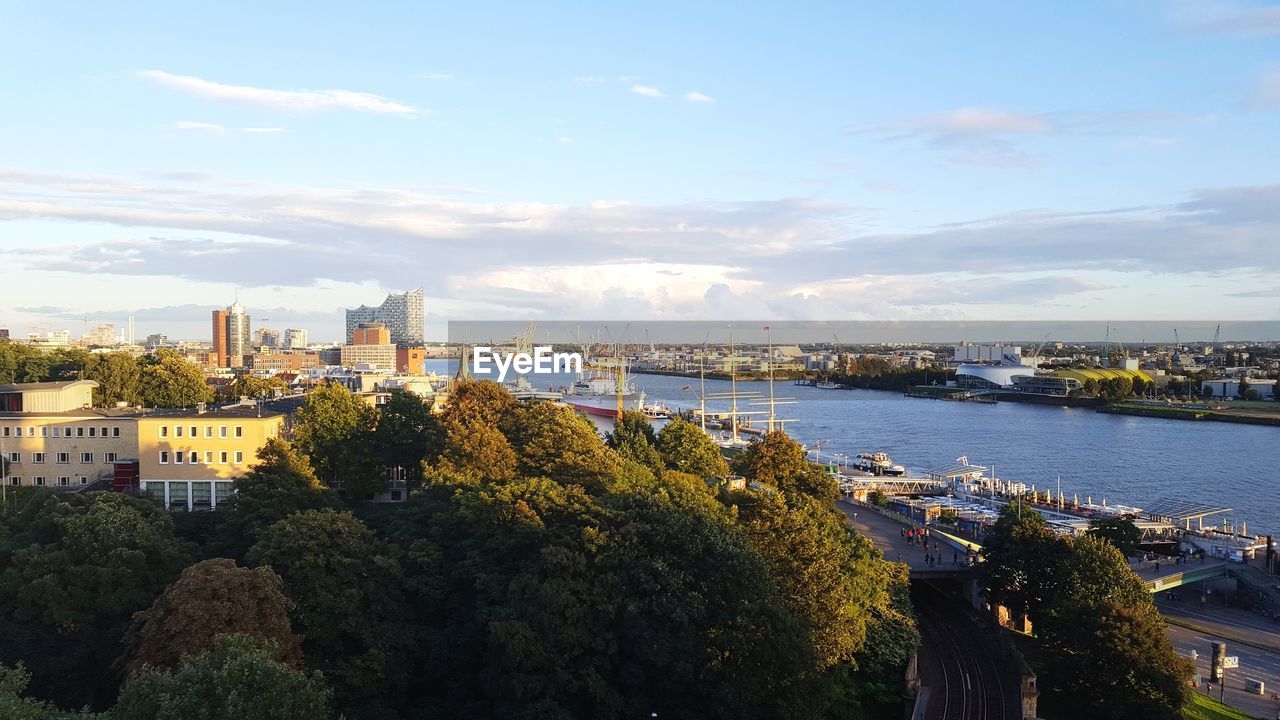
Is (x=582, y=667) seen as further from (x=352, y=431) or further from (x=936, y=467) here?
(x=936, y=467)

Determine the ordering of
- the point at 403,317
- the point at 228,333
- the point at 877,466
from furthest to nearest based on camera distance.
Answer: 1. the point at 403,317
2. the point at 228,333
3. the point at 877,466

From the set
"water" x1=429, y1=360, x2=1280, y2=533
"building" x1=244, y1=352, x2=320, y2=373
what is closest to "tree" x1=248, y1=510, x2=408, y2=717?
"water" x1=429, y1=360, x2=1280, y2=533

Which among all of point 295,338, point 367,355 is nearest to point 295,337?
point 295,338

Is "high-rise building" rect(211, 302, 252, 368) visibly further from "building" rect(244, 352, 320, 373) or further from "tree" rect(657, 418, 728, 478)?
"tree" rect(657, 418, 728, 478)

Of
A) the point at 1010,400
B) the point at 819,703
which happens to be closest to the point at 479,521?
the point at 819,703

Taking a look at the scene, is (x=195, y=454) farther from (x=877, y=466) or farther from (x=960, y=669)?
(x=877, y=466)

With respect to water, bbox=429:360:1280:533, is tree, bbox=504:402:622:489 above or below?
above
